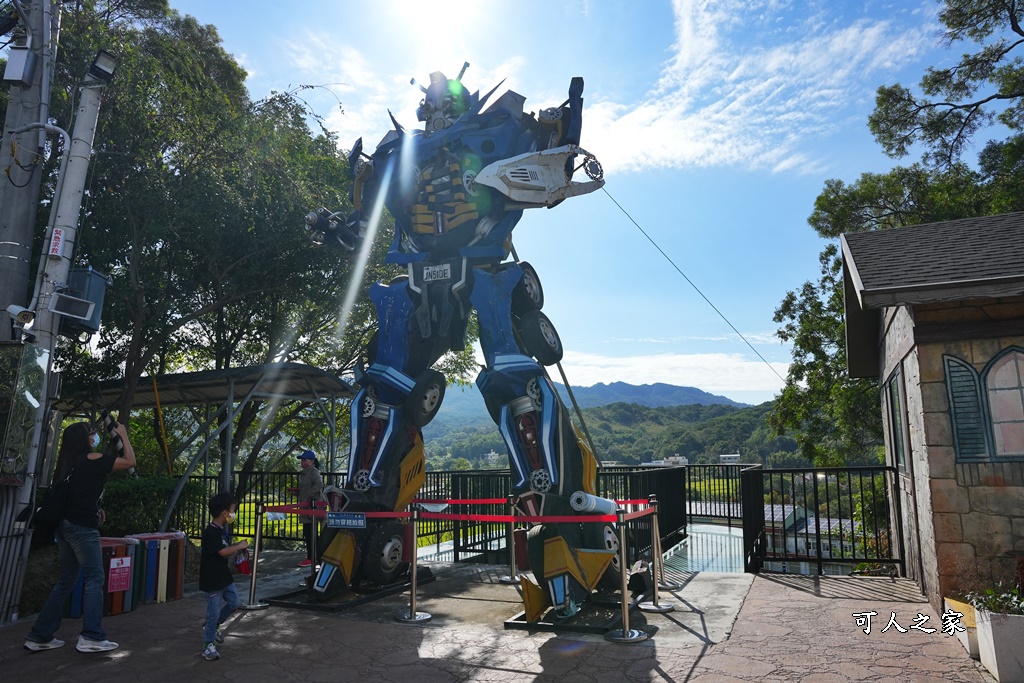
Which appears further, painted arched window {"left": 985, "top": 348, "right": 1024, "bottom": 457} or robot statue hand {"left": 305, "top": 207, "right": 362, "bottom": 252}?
robot statue hand {"left": 305, "top": 207, "right": 362, "bottom": 252}

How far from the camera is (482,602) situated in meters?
7.59

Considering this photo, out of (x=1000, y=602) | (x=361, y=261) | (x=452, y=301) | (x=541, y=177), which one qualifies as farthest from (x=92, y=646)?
(x=361, y=261)

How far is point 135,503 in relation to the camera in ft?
29.2

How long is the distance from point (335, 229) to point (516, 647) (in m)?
5.31

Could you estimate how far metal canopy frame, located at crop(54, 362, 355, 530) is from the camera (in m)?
9.95

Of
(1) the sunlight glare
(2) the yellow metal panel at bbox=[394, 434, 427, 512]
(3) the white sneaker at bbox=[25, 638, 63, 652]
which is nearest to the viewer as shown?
(3) the white sneaker at bbox=[25, 638, 63, 652]

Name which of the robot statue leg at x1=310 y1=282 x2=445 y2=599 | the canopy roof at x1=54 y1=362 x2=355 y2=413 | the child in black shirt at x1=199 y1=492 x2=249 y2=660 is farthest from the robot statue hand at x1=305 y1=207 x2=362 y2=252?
the child in black shirt at x1=199 y1=492 x2=249 y2=660

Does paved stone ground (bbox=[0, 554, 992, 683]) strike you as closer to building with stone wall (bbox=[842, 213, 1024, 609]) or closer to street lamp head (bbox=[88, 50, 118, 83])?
building with stone wall (bbox=[842, 213, 1024, 609])

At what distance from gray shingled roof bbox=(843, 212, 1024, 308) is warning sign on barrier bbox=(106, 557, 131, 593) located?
7539mm

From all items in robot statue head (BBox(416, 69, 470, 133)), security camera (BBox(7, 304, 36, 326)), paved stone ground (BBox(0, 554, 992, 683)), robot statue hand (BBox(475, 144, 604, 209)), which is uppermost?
robot statue head (BBox(416, 69, 470, 133))

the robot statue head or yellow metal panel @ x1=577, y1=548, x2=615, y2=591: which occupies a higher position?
the robot statue head

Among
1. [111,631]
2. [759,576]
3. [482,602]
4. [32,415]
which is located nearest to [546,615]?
[482,602]

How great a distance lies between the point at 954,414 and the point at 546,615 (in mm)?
4053

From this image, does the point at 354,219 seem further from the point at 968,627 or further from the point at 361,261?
the point at 968,627
